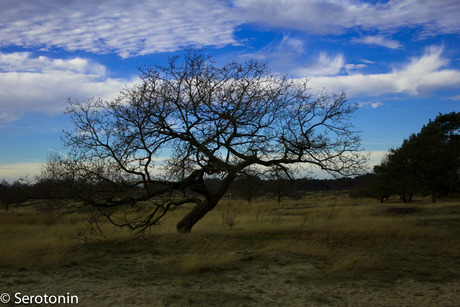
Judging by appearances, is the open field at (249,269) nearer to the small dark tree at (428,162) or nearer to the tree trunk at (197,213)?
the tree trunk at (197,213)

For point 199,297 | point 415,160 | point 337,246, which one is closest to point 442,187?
point 415,160

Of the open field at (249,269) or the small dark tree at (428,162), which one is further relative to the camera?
the small dark tree at (428,162)

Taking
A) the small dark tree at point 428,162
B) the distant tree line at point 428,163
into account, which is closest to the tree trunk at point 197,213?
the distant tree line at point 428,163

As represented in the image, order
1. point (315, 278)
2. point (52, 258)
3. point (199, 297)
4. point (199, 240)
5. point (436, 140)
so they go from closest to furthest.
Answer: point (199, 297)
point (315, 278)
point (52, 258)
point (199, 240)
point (436, 140)

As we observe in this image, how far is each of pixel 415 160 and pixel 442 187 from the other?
435 cm

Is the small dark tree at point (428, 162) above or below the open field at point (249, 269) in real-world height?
above

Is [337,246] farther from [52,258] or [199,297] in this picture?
[52,258]

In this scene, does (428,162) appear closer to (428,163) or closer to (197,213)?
(428,163)

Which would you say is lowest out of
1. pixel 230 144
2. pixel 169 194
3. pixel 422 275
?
pixel 422 275

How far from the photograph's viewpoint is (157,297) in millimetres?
5418

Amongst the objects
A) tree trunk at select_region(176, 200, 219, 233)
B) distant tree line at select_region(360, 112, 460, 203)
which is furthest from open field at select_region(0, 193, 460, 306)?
distant tree line at select_region(360, 112, 460, 203)

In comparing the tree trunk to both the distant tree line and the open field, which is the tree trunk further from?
the distant tree line

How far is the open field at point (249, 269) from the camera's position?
18.2 ft

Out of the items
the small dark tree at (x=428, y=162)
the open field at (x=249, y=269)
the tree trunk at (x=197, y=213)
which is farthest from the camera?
the small dark tree at (x=428, y=162)
